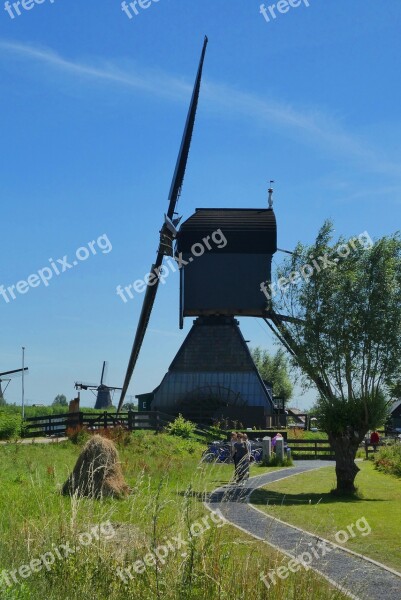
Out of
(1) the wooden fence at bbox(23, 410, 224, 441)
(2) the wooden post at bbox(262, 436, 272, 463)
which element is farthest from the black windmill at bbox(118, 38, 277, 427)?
(2) the wooden post at bbox(262, 436, 272, 463)

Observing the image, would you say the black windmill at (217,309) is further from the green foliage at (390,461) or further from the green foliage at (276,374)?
the green foliage at (276,374)

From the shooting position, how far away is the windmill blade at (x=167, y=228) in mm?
54656

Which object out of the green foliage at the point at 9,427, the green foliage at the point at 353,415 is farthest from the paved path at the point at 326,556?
the green foliage at the point at 9,427

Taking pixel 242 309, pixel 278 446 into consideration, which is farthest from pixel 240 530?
pixel 242 309

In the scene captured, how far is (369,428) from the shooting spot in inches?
1075

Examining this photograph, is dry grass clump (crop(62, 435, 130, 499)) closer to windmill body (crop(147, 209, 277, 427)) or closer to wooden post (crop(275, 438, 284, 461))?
Result: wooden post (crop(275, 438, 284, 461))

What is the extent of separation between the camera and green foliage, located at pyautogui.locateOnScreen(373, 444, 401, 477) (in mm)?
34347

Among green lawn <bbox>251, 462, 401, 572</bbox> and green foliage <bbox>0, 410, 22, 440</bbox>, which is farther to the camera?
green foliage <bbox>0, 410, 22, 440</bbox>

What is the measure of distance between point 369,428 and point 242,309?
83.1 feet

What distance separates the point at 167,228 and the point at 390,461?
2330cm

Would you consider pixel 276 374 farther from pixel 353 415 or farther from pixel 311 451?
pixel 353 415

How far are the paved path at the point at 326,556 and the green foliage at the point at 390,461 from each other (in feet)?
47.6

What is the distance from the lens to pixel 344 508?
873 inches

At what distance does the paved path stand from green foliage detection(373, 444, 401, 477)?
14.5 metres
